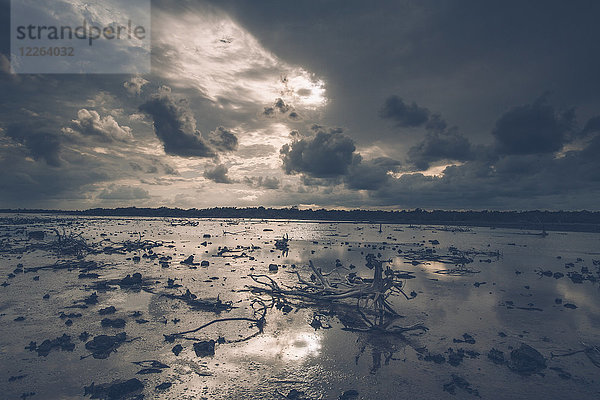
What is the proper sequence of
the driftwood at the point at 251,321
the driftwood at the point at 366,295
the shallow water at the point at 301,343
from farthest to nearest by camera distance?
1. the driftwood at the point at 366,295
2. the driftwood at the point at 251,321
3. the shallow water at the point at 301,343

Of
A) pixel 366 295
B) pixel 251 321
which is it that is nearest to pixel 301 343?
pixel 251 321

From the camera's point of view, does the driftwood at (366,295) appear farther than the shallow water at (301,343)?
Yes

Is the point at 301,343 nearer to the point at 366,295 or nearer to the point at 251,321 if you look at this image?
the point at 251,321

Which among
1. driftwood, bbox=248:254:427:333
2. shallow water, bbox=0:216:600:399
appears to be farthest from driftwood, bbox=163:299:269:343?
driftwood, bbox=248:254:427:333

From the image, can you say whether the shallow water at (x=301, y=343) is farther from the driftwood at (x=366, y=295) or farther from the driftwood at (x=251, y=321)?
the driftwood at (x=366, y=295)

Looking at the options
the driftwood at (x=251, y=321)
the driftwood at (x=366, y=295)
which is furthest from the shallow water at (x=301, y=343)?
the driftwood at (x=366, y=295)

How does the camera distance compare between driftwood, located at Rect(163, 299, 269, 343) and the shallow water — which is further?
driftwood, located at Rect(163, 299, 269, 343)

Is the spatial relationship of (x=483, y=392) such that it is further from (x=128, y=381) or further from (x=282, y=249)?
(x=282, y=249)

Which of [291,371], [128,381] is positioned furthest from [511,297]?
[128,381]

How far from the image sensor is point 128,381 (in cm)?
953

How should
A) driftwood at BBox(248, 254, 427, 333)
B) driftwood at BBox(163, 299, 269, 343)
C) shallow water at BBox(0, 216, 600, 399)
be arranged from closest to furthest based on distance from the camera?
shallow water at BBox(0, 216, 600, 399) → driftwood at BBox(163, 299, 269, 343) → driftwood at BBox(248, 254, 427, 333)

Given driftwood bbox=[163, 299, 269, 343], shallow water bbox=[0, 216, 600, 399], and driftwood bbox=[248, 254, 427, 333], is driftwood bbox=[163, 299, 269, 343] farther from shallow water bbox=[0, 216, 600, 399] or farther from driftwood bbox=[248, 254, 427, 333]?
driftwood bbox=[248, 254, 427, 333]

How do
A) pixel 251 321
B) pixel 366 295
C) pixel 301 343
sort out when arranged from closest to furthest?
pixel 301 343 < pixel 251 321 < pixel 366 295

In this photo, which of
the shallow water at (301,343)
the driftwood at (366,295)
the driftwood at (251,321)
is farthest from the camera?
the driftwood at (366,295)
